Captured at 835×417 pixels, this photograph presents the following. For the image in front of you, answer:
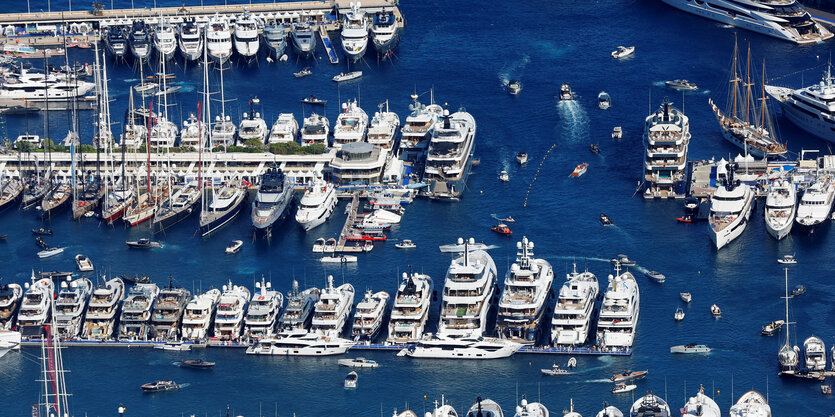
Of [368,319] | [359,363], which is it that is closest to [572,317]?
[368,319]

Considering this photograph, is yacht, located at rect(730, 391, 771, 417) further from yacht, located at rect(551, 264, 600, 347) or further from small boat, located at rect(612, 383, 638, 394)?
yacht, located at rect(551, 264, 600, 347)

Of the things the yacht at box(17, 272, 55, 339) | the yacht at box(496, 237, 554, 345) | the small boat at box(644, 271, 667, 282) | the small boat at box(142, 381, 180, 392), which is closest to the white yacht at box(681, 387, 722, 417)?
the yacht at box(496, 237, 554, 345)

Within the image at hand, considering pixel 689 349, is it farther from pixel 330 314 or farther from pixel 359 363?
pixel 330 314

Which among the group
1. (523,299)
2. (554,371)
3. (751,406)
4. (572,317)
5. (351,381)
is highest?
(751,406)

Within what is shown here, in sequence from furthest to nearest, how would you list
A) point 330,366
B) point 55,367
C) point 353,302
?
point 353,302 → point 330,366 → point 55,367

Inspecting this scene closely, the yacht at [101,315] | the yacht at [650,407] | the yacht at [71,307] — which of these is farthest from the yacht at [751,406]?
the yacht at [71,307]

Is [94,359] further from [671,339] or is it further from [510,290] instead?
[671,339]

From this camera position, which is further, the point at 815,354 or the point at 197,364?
the point at 197,364

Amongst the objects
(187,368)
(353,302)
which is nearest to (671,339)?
(353,302)
